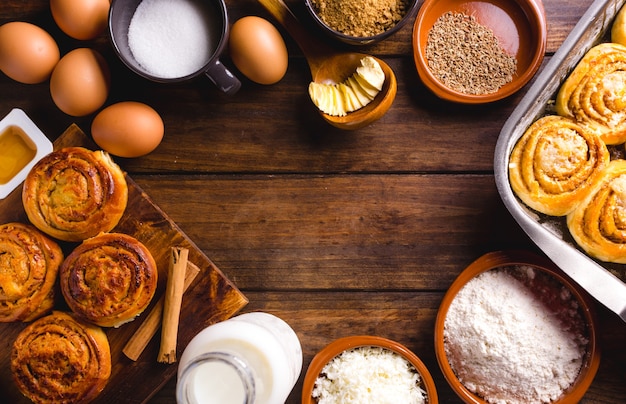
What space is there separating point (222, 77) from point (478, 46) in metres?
0.64

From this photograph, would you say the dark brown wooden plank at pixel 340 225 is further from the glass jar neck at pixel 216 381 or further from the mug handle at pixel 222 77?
the glass jar neck at pixel 216 381

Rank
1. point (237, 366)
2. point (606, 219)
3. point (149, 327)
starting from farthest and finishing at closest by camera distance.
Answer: point (149, 327)
point (606, 219)
point (237, 366)

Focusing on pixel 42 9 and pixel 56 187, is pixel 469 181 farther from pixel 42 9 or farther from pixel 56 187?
pixel 42 9

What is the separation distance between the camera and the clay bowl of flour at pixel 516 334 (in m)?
1.38

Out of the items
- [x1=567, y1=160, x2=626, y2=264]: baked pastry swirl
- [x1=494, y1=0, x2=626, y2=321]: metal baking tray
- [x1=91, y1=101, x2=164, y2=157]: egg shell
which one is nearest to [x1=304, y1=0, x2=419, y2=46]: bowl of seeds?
[x1=494, y1=0, x2=626, y2=321]: metal baking tray

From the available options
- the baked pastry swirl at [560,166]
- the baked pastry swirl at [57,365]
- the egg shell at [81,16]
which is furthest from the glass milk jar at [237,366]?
the egg shell at [81,16]

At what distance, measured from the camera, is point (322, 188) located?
1512 millimetres

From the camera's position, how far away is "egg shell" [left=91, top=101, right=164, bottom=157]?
54.6 inches

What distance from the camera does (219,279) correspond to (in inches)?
56.6

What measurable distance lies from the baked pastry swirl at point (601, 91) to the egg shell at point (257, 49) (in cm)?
67

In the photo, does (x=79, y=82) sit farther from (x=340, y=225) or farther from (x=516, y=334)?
(x=516, y=334)

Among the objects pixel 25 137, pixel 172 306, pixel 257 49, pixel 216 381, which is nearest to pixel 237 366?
pixel 216 381

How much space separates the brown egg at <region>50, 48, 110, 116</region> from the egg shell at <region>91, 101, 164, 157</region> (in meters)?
0.04

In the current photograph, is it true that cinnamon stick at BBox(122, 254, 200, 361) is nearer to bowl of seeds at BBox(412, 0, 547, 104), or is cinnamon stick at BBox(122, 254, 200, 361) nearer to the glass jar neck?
the glass jar neck
